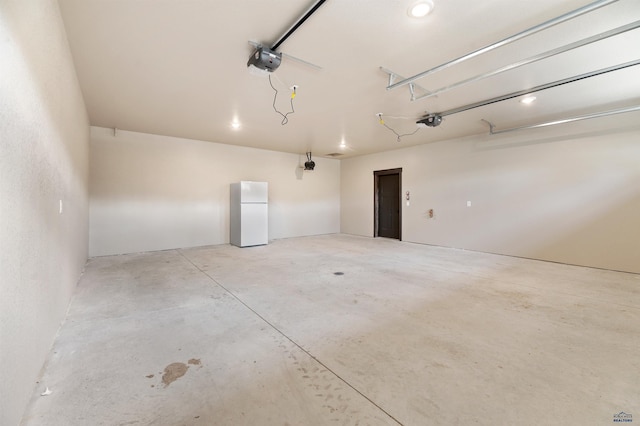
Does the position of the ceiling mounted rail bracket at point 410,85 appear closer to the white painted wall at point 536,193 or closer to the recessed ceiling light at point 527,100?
the recessed ceiling light at point 527,100

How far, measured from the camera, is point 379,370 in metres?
1.77

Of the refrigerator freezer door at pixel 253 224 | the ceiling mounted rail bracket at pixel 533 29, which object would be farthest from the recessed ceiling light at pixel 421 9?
the refrigerator freezer door at pixel 253 224

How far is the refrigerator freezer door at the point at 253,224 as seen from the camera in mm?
6417

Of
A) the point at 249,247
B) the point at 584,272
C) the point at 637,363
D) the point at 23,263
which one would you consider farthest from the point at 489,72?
the point at 249,247

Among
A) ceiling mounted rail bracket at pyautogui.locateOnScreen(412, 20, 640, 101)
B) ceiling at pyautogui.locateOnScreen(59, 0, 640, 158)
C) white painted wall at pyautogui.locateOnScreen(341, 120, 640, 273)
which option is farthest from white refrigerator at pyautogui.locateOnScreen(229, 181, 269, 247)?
ceiling mounted rail bracket at pyautogui.locateOnScreen(412, 20, 640, 101)

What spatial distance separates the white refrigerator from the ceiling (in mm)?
1893

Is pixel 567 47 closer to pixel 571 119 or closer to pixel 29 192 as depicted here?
pixel 571 119

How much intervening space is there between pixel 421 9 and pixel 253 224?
544 centimetres

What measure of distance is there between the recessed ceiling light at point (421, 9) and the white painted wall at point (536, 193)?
438 centimetres

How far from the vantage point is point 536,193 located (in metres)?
5.02

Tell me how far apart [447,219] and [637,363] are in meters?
4.68

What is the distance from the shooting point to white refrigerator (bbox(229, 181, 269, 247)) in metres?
6.40

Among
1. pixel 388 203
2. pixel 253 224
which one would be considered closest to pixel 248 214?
pixel 253 224

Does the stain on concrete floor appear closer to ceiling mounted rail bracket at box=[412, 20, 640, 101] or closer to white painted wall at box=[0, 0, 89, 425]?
white painted wall at box=[0, 0, 89, 425]
